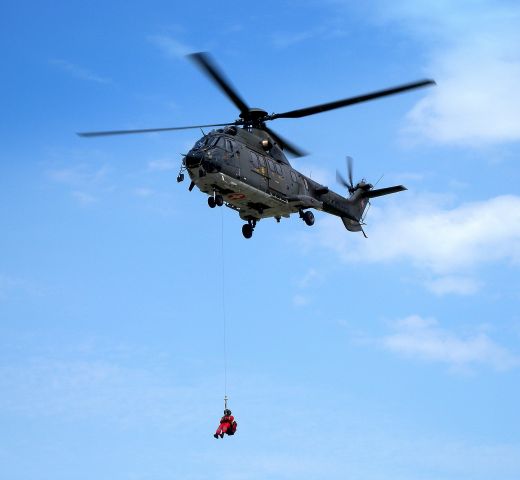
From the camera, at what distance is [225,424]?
1543 inches

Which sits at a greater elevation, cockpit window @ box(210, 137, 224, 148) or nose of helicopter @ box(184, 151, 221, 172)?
cockpit window @ box(210, 137, 224, 148)

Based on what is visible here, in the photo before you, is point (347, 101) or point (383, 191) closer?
point (347, 101)

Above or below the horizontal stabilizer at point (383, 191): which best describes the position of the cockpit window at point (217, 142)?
below

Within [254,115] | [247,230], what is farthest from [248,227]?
[254,115]

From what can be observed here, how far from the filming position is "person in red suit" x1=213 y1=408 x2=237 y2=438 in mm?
38969

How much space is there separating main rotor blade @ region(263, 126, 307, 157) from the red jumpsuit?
51.3 feet

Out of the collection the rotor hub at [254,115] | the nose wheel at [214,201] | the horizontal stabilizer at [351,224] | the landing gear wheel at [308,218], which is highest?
the rotor hub at [254,115]

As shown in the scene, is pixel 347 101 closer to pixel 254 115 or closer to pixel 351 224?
pixel 254 115

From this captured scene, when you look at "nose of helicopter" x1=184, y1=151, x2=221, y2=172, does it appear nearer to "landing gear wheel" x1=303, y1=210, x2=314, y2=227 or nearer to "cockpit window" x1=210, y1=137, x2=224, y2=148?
"cockpit window" x1=210, y1=137, x2=224, y2=148

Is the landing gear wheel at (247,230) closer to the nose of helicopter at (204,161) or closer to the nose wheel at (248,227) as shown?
the nose wheel at (248,227)

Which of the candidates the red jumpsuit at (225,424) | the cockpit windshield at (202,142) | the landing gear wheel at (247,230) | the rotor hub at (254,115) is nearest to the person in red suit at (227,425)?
the red jumpsuit at (225,424)

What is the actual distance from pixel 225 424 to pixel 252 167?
1241 centimetres

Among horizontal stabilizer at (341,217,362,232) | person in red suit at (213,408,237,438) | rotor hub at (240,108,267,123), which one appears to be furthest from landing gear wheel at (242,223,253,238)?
person in red suit at (213,408,237,438)

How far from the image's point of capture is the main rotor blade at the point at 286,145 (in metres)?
48.7
